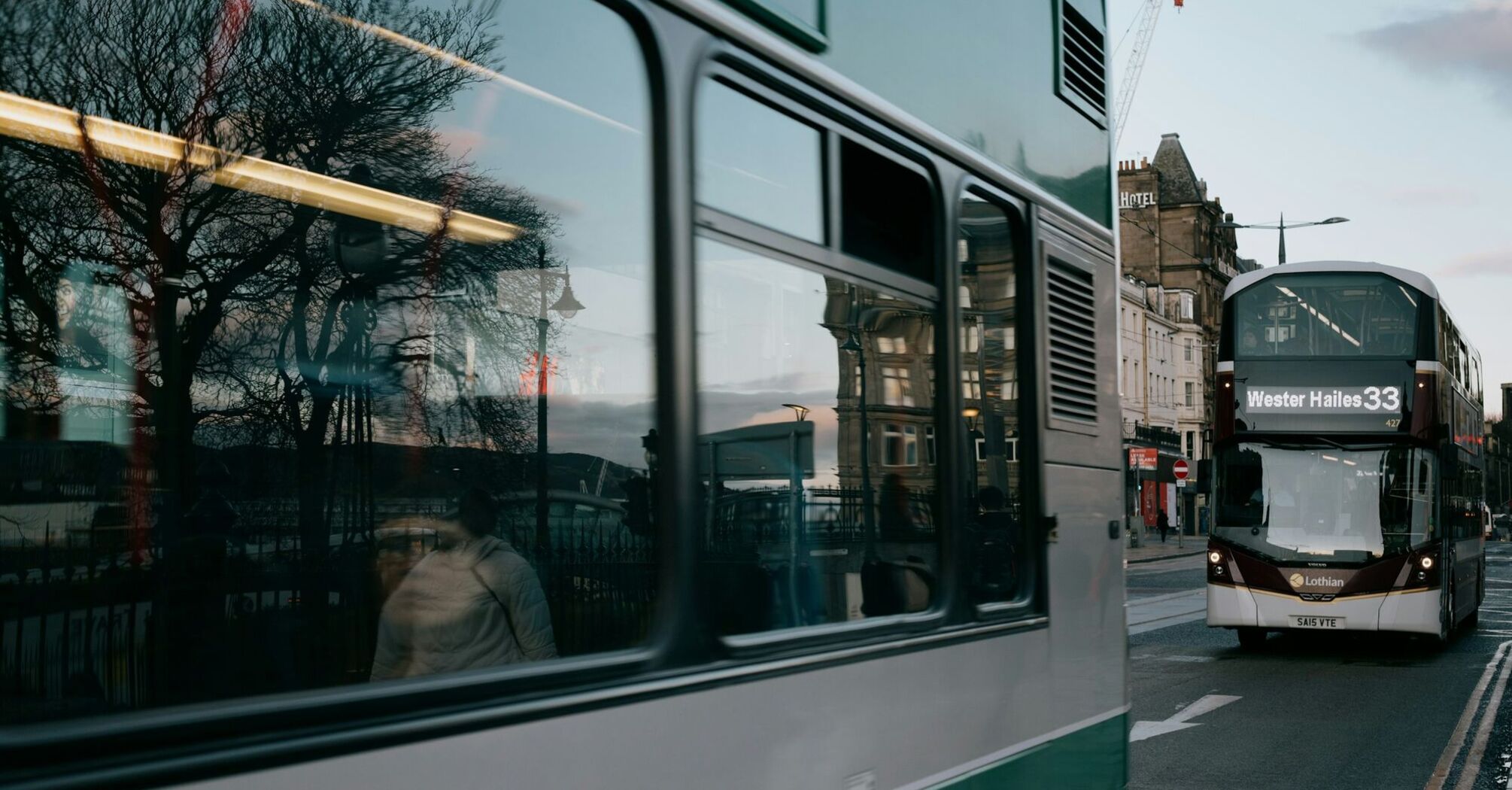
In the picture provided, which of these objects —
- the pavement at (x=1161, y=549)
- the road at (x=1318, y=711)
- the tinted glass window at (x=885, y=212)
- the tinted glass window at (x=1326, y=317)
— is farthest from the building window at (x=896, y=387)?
the pavement at (x=1161, y=549)

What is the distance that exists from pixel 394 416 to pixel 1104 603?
3.14 m

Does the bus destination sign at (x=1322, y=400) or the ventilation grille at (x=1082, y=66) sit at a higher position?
the ventilation grille at (x=1082, y=66)

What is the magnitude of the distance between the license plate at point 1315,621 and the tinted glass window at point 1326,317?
2.86 metres

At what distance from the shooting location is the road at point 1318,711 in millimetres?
9555

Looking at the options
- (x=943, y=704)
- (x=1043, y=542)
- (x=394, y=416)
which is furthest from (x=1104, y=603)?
(x=394, y=416)

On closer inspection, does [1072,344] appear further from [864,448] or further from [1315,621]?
[1315,621]

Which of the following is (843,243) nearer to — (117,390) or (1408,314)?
(117,390)

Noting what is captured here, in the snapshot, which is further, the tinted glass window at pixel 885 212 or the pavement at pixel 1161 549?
the pavement at pixel 1161 549

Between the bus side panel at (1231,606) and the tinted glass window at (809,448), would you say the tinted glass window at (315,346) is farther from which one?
the bus side panel at (1231,606)

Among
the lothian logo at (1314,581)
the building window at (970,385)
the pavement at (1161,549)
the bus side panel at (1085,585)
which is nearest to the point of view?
the building window at (970,385)

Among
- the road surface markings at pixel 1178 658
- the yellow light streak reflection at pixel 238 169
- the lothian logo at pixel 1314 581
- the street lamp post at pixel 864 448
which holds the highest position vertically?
the yellow light streak reflection at pixel 238 169

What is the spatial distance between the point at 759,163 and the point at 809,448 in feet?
1.90

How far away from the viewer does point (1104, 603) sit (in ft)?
15.6

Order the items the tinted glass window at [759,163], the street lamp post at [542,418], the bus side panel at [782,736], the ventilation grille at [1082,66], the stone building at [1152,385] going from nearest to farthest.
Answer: the bus side panel at [782,736] < the street lamp post at [542,418] < the tinted glass window at [759,163] < the ventilation grille at [1082,66] < the stone building at [1152,385]
